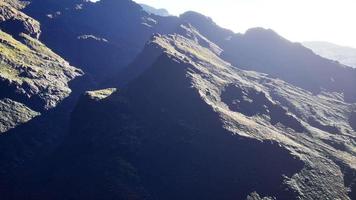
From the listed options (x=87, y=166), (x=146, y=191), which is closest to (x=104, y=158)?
(x=87, y=166)

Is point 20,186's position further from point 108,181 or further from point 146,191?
point 146,191

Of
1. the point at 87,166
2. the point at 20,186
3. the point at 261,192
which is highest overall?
the point at 261,192

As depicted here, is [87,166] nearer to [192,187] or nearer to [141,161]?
[141,161]

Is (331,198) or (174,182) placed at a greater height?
(331,198)

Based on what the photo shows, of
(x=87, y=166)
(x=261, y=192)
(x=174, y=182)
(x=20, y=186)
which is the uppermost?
(x=261, y=192)

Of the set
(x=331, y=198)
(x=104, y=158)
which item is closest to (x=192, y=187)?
(x=104, y=158)

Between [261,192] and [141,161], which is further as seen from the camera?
[141,161]

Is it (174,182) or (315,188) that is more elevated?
(315,188)

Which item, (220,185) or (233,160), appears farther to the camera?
(233,160)
